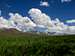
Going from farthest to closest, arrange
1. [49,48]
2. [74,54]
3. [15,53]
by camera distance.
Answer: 1. [15,53]
2. [49,48]
3. [74,54]

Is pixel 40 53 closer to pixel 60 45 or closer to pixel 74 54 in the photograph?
pixel 60 45

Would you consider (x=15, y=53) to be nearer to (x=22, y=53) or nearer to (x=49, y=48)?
(x=22, y=53)

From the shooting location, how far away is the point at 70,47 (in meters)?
18.6

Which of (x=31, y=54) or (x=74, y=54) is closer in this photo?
(x=74, y=54)

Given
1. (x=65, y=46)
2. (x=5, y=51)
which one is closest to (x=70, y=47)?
(x=65, y=46)

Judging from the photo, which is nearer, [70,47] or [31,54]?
[70,47]

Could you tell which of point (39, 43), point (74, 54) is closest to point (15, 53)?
point (39, 43)

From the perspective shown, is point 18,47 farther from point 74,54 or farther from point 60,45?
point 74,54

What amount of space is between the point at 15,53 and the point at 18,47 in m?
0.48

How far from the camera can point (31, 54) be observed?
19.8 meters

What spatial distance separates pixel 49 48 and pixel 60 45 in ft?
2.55

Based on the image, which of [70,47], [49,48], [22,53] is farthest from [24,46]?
[70,47]

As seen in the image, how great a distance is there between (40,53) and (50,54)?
1052 mm

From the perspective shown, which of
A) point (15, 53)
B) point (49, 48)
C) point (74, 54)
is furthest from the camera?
point (15, 53)
